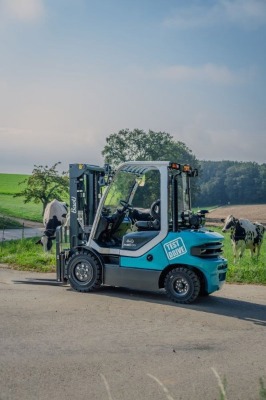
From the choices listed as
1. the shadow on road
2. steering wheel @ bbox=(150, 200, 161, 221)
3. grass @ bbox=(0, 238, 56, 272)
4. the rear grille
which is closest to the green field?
grass @ bbox=(0, 238, 56, 272)

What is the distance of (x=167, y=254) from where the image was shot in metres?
9.94

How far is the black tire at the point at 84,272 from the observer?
35.0ft

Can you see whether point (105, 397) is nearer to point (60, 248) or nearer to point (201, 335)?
point (201, 335)

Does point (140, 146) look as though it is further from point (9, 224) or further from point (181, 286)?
point (181, 286)

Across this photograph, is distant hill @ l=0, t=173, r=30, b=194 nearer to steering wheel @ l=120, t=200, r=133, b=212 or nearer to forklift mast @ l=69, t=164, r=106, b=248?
forklift mast @ l=69, t=164, r=106, b=248

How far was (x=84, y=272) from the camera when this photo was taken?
10.8m

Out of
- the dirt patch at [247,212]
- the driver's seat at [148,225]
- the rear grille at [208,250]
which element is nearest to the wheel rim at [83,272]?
the driver's seat at [148,225]

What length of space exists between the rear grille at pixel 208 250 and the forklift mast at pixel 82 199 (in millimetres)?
2726

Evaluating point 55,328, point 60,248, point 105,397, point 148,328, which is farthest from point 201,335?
point 60,248

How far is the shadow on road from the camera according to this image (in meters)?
9.22

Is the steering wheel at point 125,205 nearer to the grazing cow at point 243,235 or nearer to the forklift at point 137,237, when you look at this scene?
the forklift at point 137,237

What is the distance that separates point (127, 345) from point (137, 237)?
337 centimetres

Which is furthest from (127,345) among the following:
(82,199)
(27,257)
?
(27,257)

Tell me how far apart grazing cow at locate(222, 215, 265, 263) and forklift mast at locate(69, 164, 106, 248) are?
791 cm
